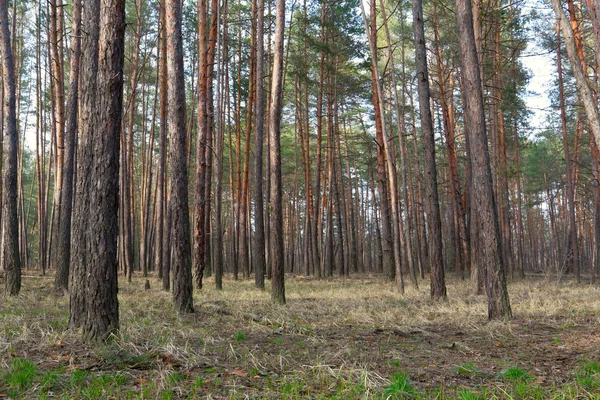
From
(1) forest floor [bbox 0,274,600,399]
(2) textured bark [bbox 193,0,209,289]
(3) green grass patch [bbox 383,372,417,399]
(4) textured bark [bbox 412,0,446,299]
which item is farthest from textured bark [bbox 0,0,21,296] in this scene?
(4) textured bark [bbox 412,0,446,299]

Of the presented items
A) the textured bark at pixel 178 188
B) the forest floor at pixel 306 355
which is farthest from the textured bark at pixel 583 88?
the textured bark at pixel 178 188

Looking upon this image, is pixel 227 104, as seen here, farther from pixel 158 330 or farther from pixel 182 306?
pixel 158 330

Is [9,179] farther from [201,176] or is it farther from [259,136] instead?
[259,136]

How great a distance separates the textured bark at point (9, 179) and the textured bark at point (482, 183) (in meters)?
8.93

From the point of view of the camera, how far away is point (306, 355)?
482 cm

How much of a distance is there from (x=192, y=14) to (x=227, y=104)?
14.2 feet

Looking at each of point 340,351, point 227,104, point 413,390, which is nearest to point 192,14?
point 227,104

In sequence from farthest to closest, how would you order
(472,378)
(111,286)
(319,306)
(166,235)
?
(166,235), (319,306), (111,286), (472,378)

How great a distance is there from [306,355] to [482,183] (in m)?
4.12

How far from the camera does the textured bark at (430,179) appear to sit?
1005 cm

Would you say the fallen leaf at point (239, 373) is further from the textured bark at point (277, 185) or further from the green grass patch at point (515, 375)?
the textured bark at point (277, 185)

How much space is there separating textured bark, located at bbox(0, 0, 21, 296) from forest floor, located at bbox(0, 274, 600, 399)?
1.44m

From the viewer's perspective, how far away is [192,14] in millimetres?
17375

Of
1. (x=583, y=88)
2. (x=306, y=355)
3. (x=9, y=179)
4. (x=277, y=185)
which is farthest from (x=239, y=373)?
(x=9, y=179)
